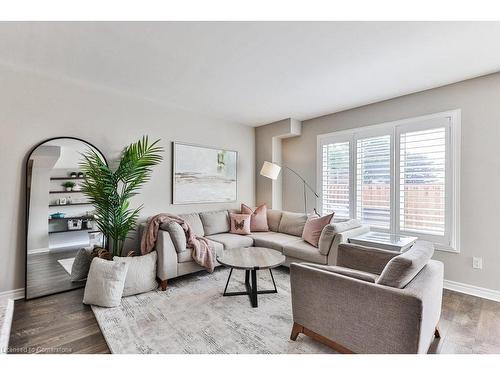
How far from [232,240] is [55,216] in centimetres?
216

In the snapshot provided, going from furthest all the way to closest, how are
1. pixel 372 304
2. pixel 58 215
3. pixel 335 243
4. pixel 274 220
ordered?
pixel 274 220, pixel 335 243, pixel 58 215, pixel 372 304

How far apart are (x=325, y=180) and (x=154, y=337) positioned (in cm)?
338

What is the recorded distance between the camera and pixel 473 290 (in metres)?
2.78

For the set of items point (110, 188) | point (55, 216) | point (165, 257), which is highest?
point (110, 188)

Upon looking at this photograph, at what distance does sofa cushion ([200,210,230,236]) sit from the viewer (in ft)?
12.8

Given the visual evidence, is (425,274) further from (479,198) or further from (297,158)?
(297,158)

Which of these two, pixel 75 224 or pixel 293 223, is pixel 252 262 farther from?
pixel 75 224

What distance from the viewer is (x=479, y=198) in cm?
277

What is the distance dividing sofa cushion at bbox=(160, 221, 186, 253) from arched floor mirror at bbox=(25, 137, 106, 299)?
2.97ft

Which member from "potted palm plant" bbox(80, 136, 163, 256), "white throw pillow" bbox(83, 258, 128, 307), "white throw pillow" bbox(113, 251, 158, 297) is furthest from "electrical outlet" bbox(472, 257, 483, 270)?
"potted palm plant" bbox(80, 136, 163, 256)

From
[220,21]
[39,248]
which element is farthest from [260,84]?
[39,248]

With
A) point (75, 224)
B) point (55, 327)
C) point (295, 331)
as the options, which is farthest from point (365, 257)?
point (75, 224)

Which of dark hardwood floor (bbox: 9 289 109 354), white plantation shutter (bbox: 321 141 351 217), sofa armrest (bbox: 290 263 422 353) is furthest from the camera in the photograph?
white plantation shutter (bbox: 321 141 351 217)

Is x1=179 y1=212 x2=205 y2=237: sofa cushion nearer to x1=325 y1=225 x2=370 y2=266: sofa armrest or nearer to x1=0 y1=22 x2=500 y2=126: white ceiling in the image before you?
x1=0 y1=22 x2=500 y2=126: white ceiling
